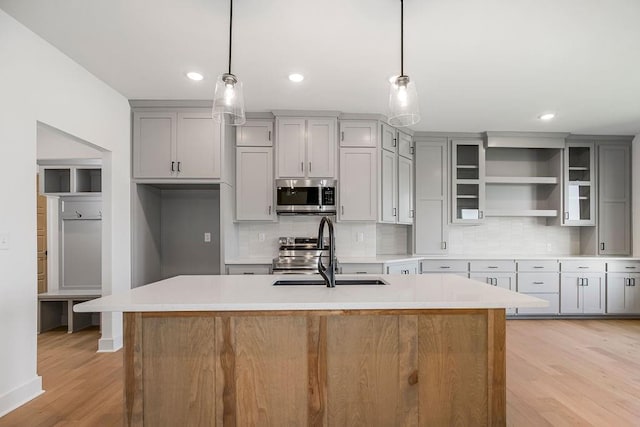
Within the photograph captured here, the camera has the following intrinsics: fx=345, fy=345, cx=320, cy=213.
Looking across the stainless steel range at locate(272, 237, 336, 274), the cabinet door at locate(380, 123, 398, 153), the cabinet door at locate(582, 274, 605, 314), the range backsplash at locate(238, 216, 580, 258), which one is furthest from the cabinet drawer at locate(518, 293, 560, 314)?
the stainless steel range at locate(272, 237, 336, 274)

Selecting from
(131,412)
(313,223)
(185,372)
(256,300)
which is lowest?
(131,412)

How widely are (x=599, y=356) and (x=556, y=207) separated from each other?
2.30 m

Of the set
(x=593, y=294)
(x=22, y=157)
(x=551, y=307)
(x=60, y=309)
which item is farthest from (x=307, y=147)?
(x=593, y=294)

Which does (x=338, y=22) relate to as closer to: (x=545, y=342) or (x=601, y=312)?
(x=545, y=342)

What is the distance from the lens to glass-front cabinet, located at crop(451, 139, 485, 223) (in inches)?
189

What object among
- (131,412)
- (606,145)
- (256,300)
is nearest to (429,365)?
(256,300)

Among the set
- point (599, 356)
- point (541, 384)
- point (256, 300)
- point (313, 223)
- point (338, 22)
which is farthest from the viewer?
→ point (313, 223)

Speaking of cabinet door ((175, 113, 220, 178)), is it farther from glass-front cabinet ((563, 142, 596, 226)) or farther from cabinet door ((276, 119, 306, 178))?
glass-front cabinet ((563, 142, 596, 226))

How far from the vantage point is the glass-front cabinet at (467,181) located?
4809mm

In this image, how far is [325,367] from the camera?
1693mm

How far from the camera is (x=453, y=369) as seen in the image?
1715mm

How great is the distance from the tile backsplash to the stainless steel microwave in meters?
2.20

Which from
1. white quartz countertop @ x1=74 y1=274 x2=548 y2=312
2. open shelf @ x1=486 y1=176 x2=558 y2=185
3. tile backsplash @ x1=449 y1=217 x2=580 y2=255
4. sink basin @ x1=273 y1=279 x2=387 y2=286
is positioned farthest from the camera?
tile backsplash @ x1=449 y1=217 x2=580 y2=255

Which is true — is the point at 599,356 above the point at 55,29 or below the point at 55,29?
below
